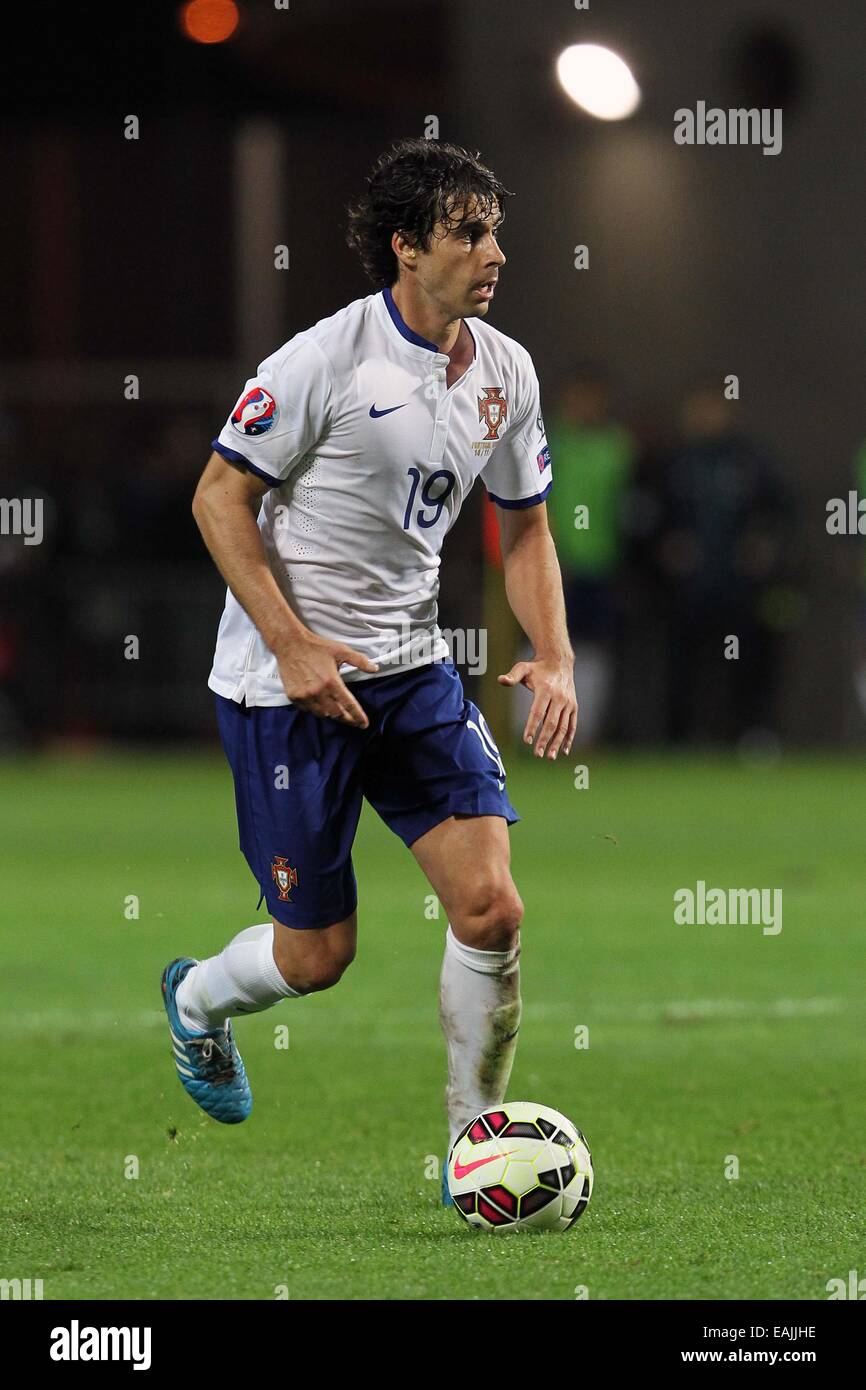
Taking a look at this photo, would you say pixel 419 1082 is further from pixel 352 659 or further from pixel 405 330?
pixel 405 330

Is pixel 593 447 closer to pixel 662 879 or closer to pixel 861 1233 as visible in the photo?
pixel 662 879

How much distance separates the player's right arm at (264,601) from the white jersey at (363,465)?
7cm

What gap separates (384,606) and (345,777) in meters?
0.40

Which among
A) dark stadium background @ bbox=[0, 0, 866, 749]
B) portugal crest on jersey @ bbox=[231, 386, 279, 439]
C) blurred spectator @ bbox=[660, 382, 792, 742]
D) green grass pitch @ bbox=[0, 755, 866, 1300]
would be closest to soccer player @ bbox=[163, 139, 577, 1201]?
portugal crest on jersey @ bbox=[231, 386, 279, 439]

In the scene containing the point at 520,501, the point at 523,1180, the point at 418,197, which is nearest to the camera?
the point at 523,1180

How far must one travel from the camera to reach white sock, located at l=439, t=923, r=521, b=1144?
5.27 meters

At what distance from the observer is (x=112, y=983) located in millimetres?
8383

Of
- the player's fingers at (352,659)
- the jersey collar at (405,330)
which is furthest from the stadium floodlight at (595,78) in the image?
the player's fingers at (352,659)

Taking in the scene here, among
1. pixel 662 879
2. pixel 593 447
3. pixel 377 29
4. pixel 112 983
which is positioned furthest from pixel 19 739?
pixel 112 983

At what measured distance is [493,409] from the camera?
211 inches

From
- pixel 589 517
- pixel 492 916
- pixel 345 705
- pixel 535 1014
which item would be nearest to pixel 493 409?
pixel 345 705

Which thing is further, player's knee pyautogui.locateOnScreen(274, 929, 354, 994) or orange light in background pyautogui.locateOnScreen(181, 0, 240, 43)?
orange light in background pyautogui.locateOnScreen(181, 0, 240, 43)

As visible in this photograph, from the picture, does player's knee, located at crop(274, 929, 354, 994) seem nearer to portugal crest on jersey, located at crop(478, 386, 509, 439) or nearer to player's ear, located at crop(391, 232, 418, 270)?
portugal crest on jersey, located at crop(478, 386, 509, 439)

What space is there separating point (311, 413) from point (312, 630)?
513 mm
